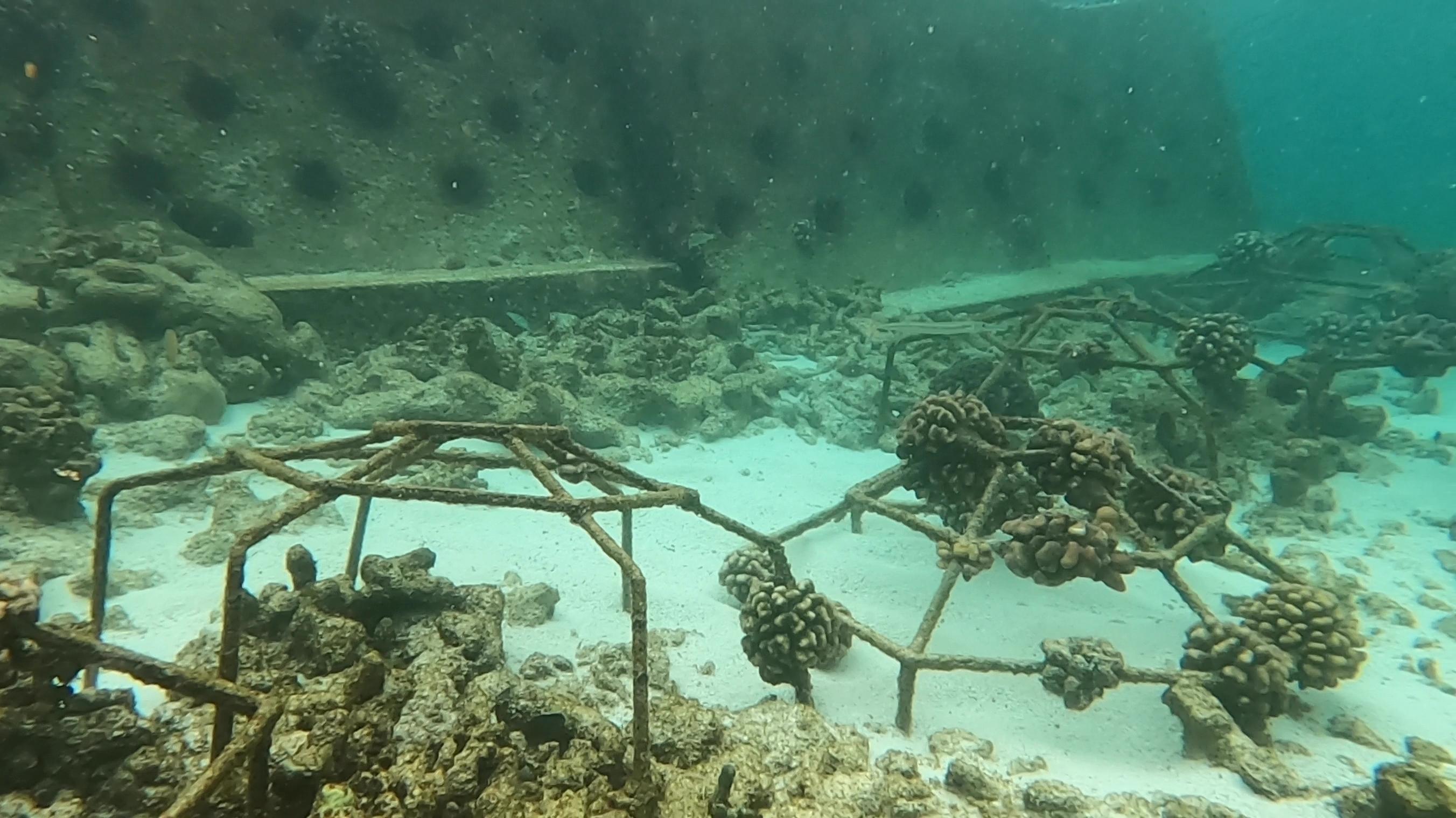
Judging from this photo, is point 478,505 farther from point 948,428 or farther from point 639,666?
point 948,428

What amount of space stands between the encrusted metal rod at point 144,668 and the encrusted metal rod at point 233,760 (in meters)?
0.08

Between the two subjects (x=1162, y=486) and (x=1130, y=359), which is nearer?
(x=1162, y=486)

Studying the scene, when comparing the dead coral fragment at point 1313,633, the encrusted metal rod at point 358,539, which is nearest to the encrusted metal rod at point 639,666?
the encrusted metal rod at point 358,539

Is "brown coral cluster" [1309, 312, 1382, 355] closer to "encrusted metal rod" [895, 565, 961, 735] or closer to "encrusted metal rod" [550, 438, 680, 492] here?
"encrusted metal rod" [895, 565, 961, 735]

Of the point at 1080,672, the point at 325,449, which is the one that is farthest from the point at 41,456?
the point at 1080,672

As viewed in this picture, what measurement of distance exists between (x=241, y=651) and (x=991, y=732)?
3.05 metres

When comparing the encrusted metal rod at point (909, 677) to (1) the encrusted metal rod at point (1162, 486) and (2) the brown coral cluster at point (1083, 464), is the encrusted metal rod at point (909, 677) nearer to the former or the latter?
(2) the brown coral cluster at point (1083, 464)

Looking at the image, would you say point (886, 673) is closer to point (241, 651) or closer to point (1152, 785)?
point (1152, 785)

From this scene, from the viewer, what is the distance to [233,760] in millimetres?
1848

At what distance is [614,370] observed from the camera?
24.7 ft

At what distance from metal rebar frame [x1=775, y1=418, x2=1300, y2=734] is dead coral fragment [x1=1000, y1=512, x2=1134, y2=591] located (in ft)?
0.65

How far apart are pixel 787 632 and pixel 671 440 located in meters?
3.75

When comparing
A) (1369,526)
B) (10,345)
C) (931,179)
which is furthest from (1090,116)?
(10,345)

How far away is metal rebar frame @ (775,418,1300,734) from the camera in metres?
3.26
